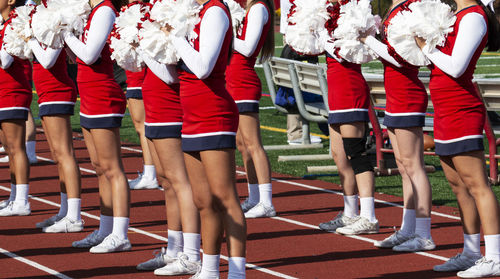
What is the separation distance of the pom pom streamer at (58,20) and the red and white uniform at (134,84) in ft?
9.46

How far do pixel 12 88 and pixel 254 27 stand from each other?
219 cm

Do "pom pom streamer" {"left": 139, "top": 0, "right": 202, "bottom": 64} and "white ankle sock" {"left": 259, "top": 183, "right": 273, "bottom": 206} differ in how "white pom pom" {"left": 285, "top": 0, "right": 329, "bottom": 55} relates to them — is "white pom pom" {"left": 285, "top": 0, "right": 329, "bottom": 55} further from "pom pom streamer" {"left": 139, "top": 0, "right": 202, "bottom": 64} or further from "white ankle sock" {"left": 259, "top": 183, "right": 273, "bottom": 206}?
"pom pom streamer" {"left": 139, "top": 0, "right": 202, "bottom": 64}

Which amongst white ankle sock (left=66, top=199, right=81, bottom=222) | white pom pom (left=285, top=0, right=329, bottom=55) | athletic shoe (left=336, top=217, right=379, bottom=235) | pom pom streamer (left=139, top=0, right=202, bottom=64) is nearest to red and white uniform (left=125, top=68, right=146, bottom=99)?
white ankle sock (left=66, top=199, right=81, bottom=222)

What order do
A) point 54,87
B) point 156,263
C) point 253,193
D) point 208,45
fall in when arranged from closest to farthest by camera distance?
1. point 208,45
2. point 156,263
3. point 54,87
4. point 253,193

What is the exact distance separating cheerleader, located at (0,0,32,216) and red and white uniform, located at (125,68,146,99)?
1.60 metres

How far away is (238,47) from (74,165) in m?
1.67

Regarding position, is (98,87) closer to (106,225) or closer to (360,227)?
(106,225)

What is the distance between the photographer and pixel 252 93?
8.04 m

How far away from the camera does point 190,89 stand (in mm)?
→ 5062

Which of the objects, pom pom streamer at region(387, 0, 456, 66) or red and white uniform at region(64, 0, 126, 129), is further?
red and white uniform at region(64, 0, 126, 129)

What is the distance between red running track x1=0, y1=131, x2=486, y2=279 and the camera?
611 cm

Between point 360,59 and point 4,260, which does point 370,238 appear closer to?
point 360,59

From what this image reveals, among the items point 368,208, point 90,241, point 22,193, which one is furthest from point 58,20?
point 368,208

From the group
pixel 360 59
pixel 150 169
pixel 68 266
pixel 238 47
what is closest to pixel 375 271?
pixel 360 59
